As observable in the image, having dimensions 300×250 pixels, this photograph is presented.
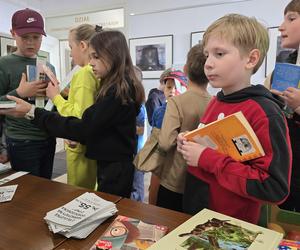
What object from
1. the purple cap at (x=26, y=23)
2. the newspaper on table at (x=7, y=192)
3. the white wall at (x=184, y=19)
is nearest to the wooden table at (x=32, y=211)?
the newspaper on table at (x=7, y=192)

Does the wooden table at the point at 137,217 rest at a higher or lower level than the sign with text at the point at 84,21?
lower

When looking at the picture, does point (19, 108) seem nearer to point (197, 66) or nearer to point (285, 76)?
point (197, 66)

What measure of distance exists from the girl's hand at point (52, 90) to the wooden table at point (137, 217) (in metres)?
0.72

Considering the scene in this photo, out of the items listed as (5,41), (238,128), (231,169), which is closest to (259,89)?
(238,128)

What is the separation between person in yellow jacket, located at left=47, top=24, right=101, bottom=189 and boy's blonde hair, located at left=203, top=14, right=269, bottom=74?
2.24 ft

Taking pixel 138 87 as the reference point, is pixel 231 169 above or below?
Result: below

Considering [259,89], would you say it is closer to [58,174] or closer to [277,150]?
[277,150]

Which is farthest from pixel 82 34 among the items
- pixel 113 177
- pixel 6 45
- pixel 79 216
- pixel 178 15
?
pixel 6 45

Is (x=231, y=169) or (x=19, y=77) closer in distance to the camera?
(x=231, y=169)

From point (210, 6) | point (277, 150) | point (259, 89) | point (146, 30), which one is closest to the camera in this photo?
point (277, 150)

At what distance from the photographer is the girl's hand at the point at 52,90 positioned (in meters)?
1.45

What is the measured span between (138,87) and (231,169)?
0.73 m

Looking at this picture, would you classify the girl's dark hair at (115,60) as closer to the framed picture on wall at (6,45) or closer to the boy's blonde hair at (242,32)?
the boy's blonde hair at (242,32)

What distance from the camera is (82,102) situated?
1363 mm
